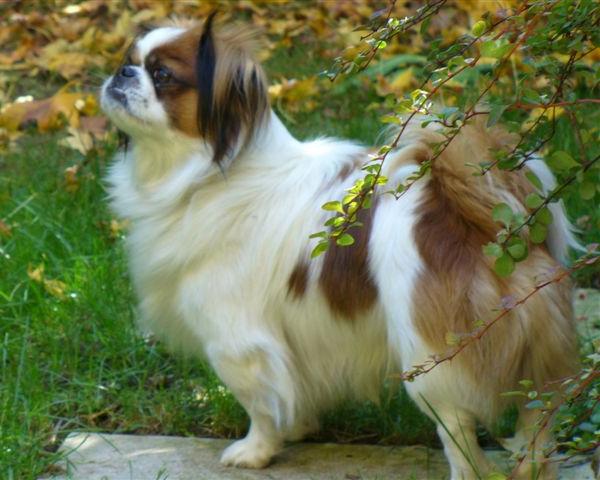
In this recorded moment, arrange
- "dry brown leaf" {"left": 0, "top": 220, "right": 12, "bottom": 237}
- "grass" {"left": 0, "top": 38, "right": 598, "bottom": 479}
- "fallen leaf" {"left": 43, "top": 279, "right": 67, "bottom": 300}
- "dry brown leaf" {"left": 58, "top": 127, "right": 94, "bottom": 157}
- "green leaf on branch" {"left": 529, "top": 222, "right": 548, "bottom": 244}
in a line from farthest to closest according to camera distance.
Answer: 1. "dry brown leaf" {"left": 58, "top": 127, "right": 94, "bottom": 157}
2. "dry brown leaf" {"left": 0, "top": 220, "right": 12, "bottom": 237}
3. "fallen leaf" {"left": 43, "top": 279, "right": 67, "bottom": 300}
4. "grass" {"left": 0, "top": 38, "right": 598, "bottom": 479}
5. "green leaf on branch" {"left": 529, "top": 222, "right": 548, "bottom": 244}

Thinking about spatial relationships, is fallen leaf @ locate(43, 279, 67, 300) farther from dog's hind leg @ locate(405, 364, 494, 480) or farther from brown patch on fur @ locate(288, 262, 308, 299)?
dog's hind leg @ locate(405, 364, 494, 480)

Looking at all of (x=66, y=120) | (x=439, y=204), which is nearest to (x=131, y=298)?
(x=439, y=204)

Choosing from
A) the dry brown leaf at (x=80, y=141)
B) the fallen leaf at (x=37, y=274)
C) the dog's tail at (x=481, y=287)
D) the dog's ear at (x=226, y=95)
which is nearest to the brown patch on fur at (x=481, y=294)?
the dog's tail at (x=481, y=287)

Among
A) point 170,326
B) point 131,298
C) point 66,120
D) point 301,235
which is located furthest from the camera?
point 66,120

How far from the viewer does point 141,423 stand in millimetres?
3766

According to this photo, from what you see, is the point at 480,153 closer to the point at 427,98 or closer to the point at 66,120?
the point at 427,98

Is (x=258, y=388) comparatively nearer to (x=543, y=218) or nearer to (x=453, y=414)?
(x=453, y=414)

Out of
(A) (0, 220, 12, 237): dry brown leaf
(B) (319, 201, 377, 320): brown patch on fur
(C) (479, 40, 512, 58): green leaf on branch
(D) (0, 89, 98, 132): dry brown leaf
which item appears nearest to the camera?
(C) (479, 40, 512, 58): green leaf on branch

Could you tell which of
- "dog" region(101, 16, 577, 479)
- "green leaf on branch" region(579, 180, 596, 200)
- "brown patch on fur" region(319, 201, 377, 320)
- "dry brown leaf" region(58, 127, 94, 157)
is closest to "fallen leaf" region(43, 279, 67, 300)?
"dog" region(101, 16, 577, 479)

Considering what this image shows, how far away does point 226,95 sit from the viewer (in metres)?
3.33

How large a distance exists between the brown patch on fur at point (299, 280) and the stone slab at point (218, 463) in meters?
0.57

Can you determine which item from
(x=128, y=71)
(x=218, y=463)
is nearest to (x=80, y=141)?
(x=128, y=71)

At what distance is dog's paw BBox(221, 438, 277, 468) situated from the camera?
3.46m

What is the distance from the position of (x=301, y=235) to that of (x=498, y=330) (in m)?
0.65
